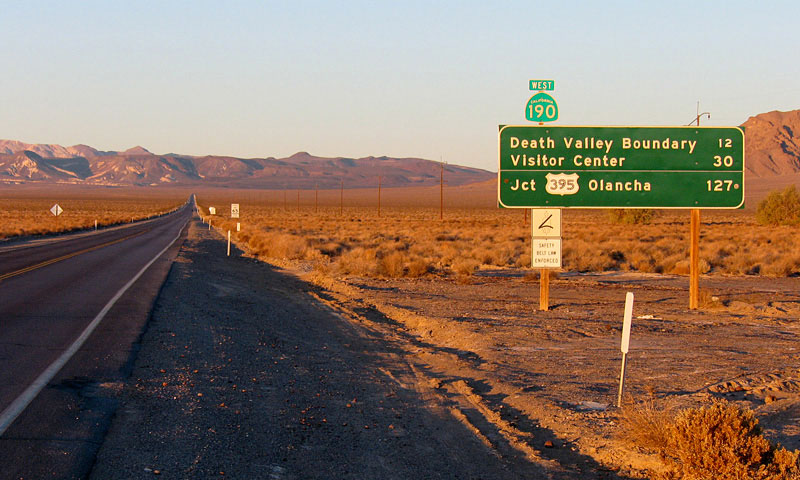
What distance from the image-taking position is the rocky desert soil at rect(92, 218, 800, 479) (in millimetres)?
6031

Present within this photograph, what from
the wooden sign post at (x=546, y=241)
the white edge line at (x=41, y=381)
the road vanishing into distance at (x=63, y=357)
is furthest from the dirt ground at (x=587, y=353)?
the white edge line at (x=41, y=381)

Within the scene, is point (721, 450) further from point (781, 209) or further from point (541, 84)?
point (781, 209)

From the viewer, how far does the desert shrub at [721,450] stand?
17.1 ft

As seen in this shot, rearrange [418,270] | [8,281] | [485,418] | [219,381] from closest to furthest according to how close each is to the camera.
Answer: [485,418] → [219,381] → [8,281] → [418,270]

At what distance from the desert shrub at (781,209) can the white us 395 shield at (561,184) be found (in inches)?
2127

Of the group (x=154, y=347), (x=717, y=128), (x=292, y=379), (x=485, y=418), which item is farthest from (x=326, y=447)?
(x=717, y=128)

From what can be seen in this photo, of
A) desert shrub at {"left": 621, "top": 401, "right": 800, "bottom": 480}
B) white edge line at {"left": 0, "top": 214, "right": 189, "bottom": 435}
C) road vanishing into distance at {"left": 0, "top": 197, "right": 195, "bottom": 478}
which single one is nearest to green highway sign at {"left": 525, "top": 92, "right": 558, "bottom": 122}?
road vanishing into distance at {"left": 0, "top": 197, "right": 195, "bottom": 478}

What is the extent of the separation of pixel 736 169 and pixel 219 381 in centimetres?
1217

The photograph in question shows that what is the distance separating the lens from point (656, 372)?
9523 mm

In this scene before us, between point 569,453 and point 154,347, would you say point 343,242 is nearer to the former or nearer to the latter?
point 154,347

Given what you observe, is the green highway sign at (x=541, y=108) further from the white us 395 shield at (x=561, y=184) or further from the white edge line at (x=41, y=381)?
the white edge line at (x=41, y=381)

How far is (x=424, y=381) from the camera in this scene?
9125 millimetres

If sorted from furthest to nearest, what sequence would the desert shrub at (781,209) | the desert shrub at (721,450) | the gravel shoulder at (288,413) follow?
the desert shrub at (781,209), the gravel shoulder at (288,413), the desert shrub at (721,450)

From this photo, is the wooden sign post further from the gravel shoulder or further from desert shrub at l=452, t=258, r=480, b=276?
desert shrub at l=452, t=258, r=480, b=276
